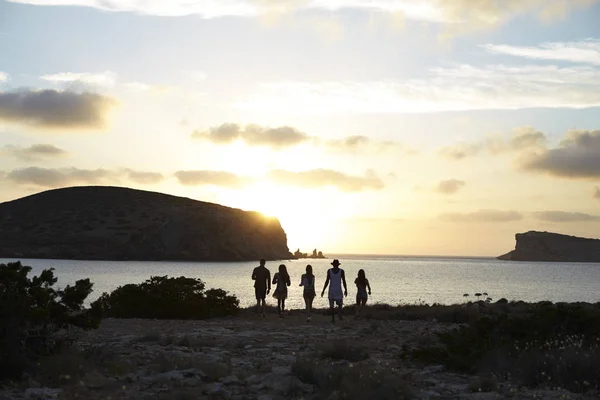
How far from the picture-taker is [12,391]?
10195 mm

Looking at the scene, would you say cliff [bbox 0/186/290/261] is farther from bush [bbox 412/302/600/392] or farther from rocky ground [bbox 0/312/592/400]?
bush [bbox 412/302/600/392]

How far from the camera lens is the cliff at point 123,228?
159625 mm

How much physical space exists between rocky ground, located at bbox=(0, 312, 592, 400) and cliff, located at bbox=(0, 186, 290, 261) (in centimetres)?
14608

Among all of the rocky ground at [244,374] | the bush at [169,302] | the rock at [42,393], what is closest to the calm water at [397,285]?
the bush at [169,302]

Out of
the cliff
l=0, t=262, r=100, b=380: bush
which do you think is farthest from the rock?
the cliff

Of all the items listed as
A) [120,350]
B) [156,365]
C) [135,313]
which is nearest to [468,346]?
[156,365]

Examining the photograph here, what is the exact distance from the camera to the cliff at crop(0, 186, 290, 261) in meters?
160

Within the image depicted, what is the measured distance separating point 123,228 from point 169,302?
5667 inches

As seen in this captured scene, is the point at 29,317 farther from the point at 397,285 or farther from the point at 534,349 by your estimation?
the point at 397,285

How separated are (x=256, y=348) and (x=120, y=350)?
3263mm

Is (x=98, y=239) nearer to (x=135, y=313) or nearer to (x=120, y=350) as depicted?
(x=135, y=313)

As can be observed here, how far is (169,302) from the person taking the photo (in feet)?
88.7

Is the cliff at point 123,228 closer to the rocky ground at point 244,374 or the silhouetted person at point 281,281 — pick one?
the silhouetted person at point 281,281

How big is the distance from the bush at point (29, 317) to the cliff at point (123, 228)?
147345 mm
